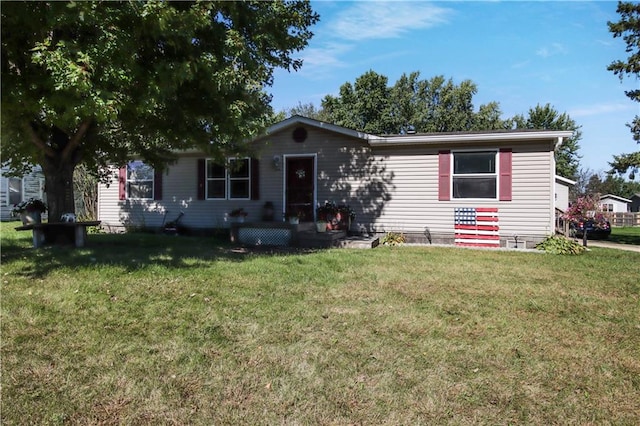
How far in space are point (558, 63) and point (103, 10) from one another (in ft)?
28.2

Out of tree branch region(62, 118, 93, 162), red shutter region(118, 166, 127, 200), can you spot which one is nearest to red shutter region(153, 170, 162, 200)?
red shutter region(118, 166, 127, 200)

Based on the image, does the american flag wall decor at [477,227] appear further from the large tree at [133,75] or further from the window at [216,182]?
the window at [216,182]

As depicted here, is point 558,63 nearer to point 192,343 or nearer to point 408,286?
point 408,286

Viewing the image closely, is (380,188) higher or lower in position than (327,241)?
higher

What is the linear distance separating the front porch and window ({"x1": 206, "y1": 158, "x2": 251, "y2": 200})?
192cm

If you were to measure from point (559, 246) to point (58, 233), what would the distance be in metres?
10.3

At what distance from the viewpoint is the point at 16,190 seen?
18500 mm

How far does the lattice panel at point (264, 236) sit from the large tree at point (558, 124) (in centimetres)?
3230

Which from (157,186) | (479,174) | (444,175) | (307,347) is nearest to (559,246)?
(479,174)

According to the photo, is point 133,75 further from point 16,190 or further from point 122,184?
point 16,190

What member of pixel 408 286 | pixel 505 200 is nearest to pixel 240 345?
pixel 408 286

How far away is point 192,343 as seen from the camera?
10.7ft

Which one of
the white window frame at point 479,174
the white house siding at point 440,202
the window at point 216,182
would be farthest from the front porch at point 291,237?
the white window frame at point 479,174

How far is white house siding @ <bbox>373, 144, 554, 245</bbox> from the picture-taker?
9.41 meters
